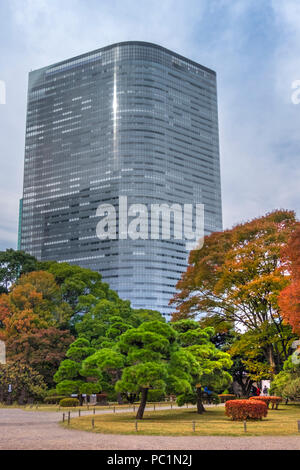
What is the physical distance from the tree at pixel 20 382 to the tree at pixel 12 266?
14.5m

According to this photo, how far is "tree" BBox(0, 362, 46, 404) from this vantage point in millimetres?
41250

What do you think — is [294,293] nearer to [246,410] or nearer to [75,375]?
[246,410]

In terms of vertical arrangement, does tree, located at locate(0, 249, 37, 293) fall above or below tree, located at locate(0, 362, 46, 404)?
above

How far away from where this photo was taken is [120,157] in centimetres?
17200

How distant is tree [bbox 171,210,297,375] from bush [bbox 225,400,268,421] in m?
10.9

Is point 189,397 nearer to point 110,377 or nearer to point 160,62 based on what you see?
point 110,377

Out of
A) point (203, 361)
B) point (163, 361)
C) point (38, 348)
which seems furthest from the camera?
point (38, 348)

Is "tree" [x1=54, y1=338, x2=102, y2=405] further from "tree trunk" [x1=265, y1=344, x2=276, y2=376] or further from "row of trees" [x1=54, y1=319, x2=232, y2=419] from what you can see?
"tree trunk" [x1=265, y1=344, x2=276, y2=376]

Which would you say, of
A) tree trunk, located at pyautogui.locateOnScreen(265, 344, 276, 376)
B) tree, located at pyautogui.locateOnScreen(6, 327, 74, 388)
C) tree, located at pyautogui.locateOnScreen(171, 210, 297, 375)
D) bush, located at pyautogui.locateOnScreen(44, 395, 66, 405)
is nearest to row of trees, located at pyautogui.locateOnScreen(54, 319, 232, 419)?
tree, located at pyautogui.locateOnScreen(171, 210, 297, 375)

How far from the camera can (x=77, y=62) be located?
636 ft

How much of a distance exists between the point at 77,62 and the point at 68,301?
6377 inches

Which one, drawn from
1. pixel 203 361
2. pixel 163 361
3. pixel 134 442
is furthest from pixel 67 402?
pixel 134 442

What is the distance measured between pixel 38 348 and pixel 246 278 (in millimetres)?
21812

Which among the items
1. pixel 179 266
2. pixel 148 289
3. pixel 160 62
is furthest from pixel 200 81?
pixel 148 289
